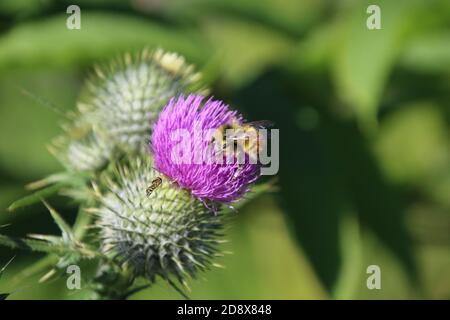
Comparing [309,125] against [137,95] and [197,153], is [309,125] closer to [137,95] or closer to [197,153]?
[137,95]

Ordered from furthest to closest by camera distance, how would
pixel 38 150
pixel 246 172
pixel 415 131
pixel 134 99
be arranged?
pixel 415 131
pixel 38 150
pixel 134 99
pixel 246 172

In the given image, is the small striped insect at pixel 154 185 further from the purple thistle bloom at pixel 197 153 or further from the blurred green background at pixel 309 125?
the blurred green background at pixel 309 125

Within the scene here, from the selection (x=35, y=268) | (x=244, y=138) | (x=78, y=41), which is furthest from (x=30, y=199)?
(x=78, y=41)

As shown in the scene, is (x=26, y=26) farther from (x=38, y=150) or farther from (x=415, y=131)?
(x=415, y=131)

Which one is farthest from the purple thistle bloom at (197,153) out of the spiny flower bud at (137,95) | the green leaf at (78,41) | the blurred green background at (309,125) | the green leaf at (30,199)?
the green leaf at (78,41)

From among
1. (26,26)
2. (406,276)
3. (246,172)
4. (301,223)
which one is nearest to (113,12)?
(26,26)

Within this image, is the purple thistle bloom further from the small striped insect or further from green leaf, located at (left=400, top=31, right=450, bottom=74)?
green leaf, located at (left=400, top=31, right=450, bottom=74)

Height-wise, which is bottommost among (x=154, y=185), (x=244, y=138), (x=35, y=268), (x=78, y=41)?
(x=35, y=268)
